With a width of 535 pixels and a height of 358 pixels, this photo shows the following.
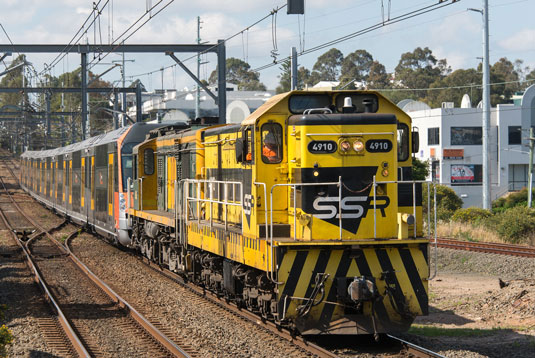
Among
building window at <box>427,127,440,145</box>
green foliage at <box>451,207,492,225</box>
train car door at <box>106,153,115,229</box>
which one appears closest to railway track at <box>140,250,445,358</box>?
train car door at <box>106,153,115,229</box>

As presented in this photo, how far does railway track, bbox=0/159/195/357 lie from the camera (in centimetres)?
938

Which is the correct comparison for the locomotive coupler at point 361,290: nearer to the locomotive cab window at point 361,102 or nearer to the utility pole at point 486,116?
the locomotive cab window at point 361,102

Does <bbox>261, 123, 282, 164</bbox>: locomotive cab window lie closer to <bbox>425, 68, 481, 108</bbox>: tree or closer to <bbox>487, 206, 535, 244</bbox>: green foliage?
<bbox>487, 206, 535, 244</bbox>: green foliage

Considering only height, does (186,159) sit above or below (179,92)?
below

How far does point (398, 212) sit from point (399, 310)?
134cm

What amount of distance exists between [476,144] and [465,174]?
219cm

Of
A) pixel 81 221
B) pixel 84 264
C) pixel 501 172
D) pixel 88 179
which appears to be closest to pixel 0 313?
pixel 84 264

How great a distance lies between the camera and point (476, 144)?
164 feet

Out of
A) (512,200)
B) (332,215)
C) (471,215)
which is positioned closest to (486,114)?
(471,215)

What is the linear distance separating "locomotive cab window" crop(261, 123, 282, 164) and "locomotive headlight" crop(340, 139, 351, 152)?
81 centimetres

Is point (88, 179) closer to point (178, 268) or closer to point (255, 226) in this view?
point (178, 268)

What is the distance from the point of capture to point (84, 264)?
17688mm

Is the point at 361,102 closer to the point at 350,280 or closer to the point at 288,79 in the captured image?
the point at 350,280

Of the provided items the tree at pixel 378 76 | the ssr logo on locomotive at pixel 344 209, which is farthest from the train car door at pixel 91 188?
the tree at pixel 378 76
